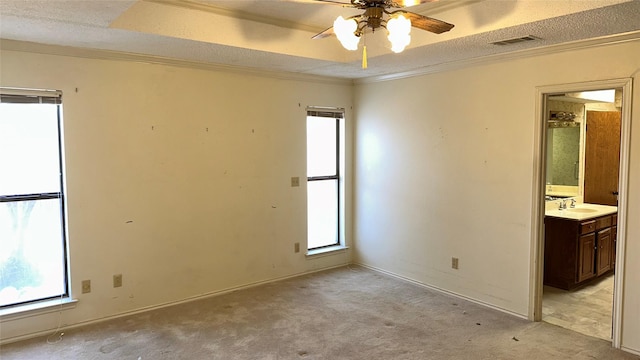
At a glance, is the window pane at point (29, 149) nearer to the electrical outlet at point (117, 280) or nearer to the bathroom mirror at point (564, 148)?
the electrical outlet at point (117, 280)

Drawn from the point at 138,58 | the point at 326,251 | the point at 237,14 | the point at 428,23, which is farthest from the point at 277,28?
the point at 326,251

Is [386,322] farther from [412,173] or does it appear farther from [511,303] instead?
[412,173]

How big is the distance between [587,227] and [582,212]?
0.33m

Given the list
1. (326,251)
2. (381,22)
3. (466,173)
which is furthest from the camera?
(326,251)

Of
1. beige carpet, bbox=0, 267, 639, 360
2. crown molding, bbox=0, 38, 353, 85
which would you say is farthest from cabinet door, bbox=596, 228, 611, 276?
crown molding, bbox=0, 38, 353, 85

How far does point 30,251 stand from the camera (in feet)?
12.1

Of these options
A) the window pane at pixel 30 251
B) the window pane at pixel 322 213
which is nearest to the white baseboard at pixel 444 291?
the window pane at pixel 322 213

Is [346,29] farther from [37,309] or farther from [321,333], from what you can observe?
[37,309]

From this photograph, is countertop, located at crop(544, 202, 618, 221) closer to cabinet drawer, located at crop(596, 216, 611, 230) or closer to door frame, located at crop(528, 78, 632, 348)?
cabinet drawer, located at crop(596, 216, 611, 230)

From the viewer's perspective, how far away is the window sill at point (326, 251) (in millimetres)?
5340

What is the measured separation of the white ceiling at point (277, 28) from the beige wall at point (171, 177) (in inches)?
11.9

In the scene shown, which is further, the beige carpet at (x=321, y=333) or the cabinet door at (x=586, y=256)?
the cabinet door at (x=586, y=256)

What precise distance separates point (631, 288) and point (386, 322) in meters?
1.89

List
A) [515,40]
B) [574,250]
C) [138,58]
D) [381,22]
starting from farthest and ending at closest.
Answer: [574,250], [138,58], [515,40], [381,22]
